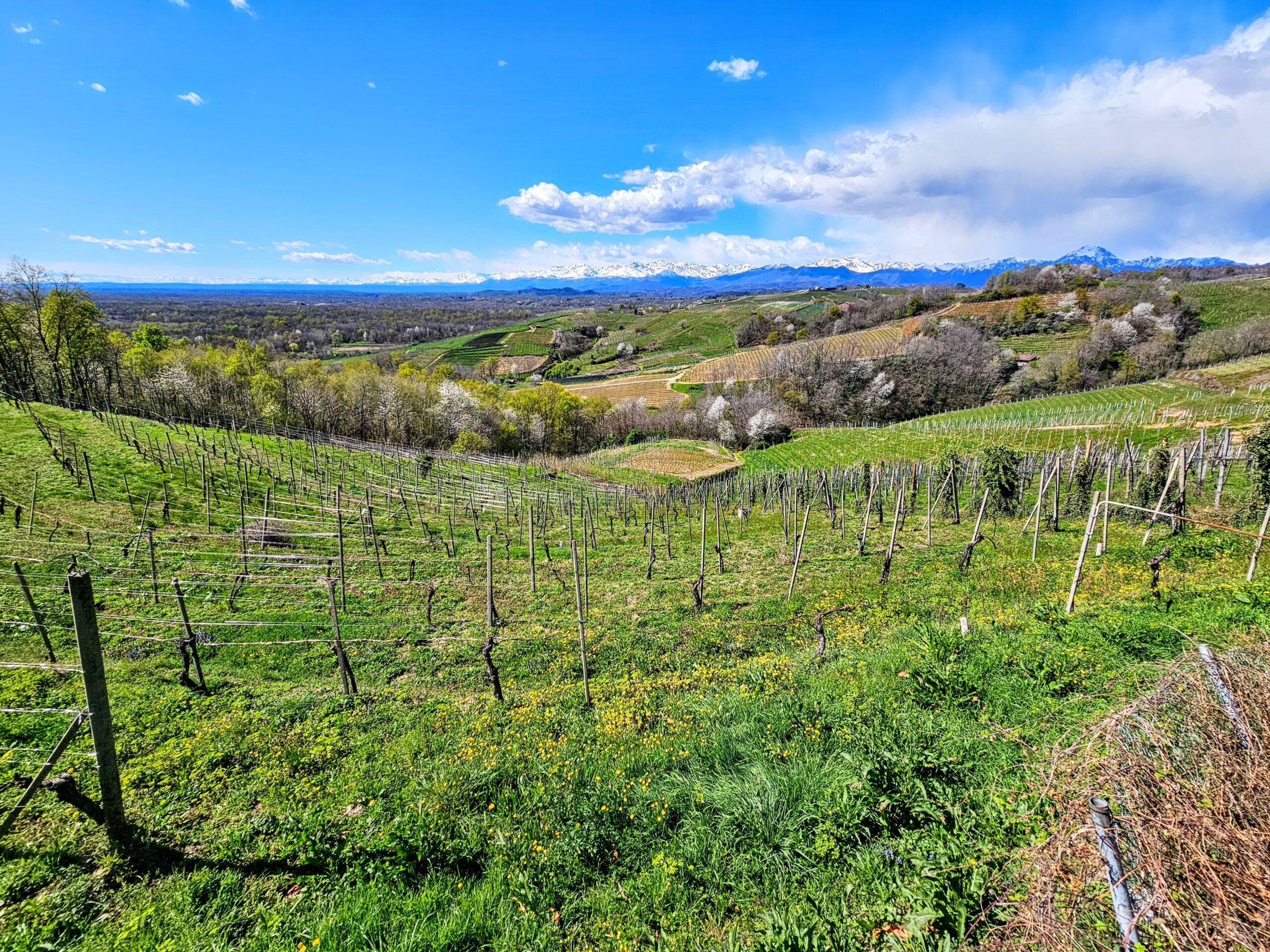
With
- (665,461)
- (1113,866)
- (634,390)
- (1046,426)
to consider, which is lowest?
(665,461)

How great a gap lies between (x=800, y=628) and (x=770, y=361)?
3176 inches

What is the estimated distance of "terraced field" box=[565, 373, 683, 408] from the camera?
77625 millimetres

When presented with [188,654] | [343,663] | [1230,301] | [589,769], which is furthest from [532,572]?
[1230,301]

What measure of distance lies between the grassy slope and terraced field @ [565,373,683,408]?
2493 inches

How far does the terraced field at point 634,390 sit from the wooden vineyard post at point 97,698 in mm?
68037

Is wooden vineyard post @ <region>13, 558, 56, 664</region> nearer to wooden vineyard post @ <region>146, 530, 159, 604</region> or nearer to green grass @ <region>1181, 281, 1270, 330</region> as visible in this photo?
wooden vineyard post @ <region>146, 530, 159, 604</region>

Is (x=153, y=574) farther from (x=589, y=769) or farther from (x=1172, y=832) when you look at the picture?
(x=1172, y=832)

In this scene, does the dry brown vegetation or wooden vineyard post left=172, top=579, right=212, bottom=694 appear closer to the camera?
the dry brown vegetation

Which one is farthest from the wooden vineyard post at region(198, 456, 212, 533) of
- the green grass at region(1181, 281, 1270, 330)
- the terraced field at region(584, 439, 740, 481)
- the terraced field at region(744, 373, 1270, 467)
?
the green grass at region(1181, 281, 1270, 330)

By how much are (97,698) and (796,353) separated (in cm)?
8585

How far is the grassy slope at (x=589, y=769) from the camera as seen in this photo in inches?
160

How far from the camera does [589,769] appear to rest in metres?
6.20

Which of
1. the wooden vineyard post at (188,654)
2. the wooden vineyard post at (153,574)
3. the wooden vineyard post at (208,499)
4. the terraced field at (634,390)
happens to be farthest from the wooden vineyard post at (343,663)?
the terraced field at (634,390)

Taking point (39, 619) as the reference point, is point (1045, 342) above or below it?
above
